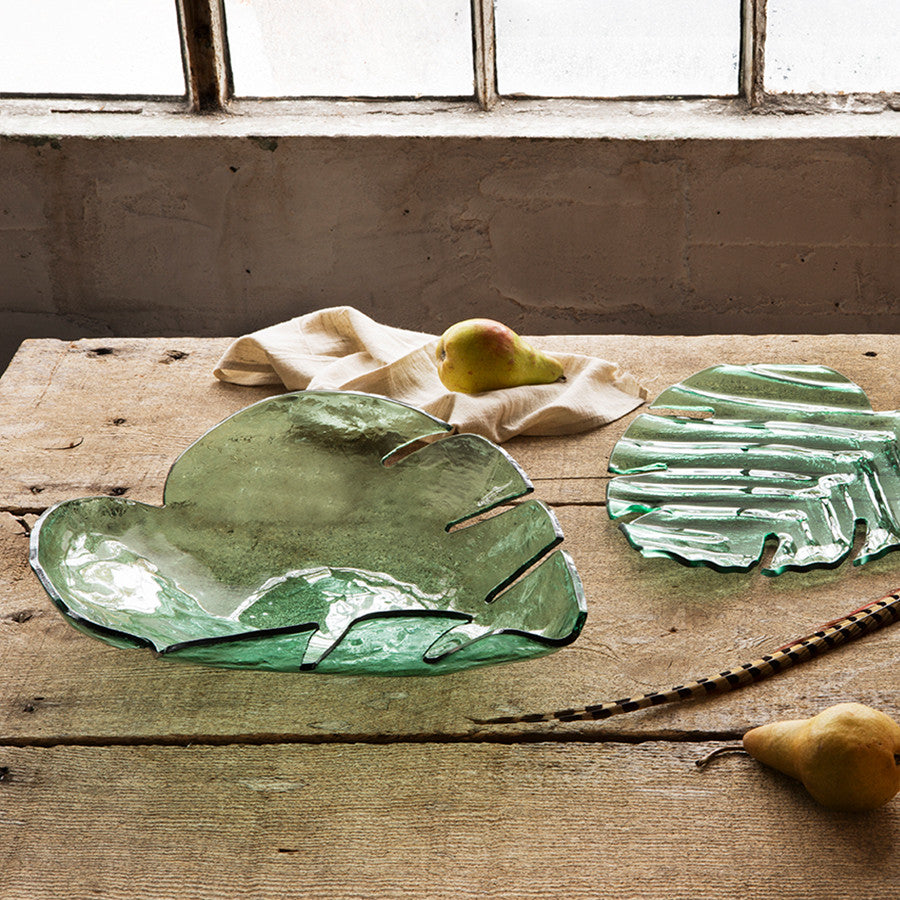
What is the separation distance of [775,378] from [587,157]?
3.30 ft

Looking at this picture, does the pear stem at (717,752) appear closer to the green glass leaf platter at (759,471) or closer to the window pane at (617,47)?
the green glass leaf platter at (759,471)

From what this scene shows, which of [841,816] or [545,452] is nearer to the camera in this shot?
[841,816]

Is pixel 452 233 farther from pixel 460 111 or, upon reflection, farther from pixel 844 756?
pixel 844 756

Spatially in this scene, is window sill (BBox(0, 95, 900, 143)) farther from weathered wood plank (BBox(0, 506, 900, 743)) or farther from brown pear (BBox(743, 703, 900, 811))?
brown pear (BBox(743, 703, 900, 811))

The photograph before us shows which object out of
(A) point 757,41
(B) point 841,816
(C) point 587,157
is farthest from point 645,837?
(A) point 757,41

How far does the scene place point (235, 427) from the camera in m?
0.91

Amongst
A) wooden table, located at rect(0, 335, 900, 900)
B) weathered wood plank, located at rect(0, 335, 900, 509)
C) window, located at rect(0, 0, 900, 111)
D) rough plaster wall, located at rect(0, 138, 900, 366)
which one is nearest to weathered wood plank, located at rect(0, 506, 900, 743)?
wooden table, located at rect(0, 335, 900, 900)

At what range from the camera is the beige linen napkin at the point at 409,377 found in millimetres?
1053

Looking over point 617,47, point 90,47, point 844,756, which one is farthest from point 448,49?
point 844,756

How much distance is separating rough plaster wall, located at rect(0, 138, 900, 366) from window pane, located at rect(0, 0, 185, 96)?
0.79 feet

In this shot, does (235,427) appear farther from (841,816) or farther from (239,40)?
(239,40)

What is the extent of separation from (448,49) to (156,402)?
1.26 metres

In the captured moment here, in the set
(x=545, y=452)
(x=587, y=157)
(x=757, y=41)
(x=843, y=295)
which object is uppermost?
(x=757, y=41)

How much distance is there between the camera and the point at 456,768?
2.12ft
